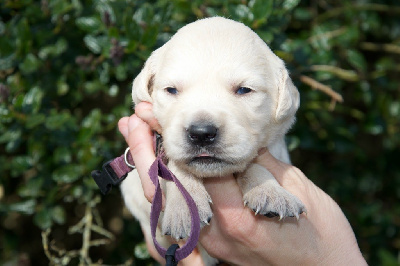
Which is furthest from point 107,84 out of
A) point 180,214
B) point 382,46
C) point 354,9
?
point 382,46

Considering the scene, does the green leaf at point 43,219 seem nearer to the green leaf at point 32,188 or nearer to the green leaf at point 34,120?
the green leaf at point 32,188

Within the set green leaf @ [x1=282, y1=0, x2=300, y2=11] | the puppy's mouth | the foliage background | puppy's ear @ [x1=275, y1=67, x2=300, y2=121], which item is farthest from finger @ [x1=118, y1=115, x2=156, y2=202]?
green leaf @ [x1=282, y1=0, x2=300, y2=11]

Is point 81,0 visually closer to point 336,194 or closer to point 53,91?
point 53,91

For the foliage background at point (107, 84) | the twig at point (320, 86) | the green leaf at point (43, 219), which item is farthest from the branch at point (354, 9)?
the green leaf at point (43, 219)

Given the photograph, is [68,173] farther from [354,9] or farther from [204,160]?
[354,9]

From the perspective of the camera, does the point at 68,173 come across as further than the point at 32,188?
No

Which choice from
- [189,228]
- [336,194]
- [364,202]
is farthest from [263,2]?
[364,202]
